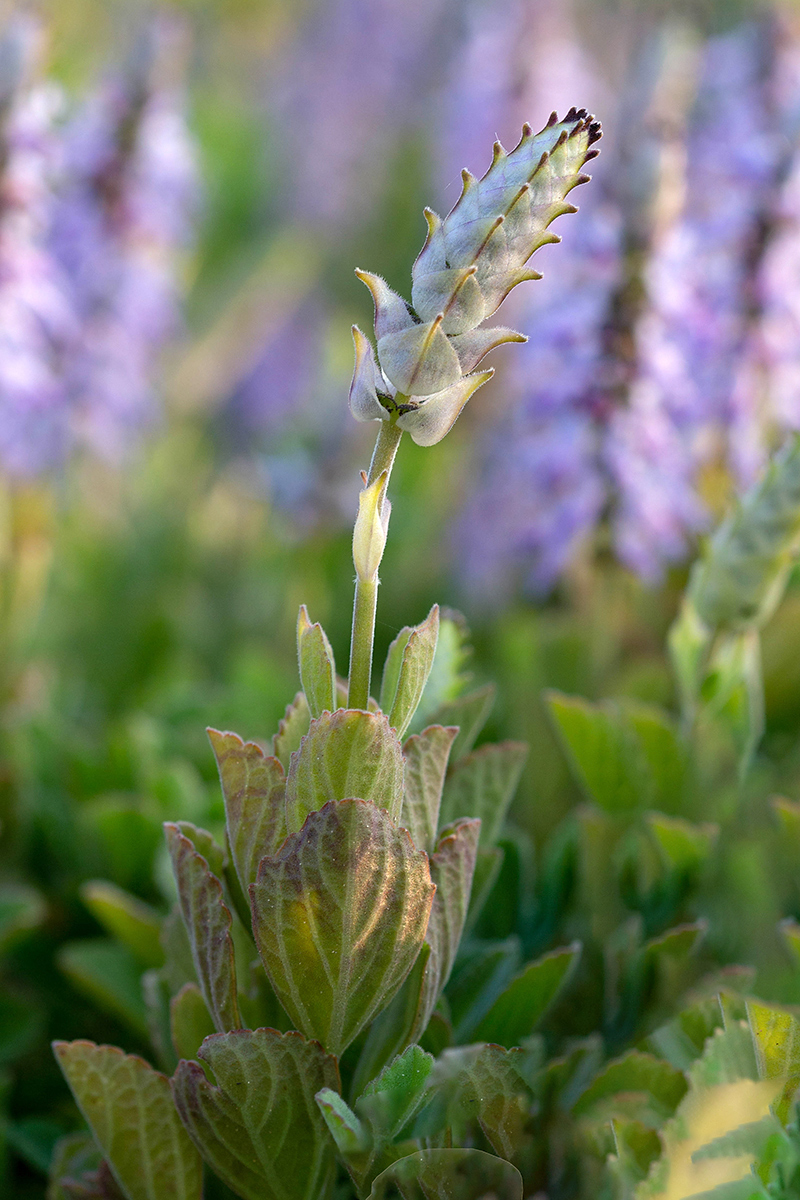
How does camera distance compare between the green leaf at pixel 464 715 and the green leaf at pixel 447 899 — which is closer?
the green leaf at pixel 447 899

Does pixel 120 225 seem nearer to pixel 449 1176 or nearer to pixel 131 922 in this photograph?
pixel 131 922

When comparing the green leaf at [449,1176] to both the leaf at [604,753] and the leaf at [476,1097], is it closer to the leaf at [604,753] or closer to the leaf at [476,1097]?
the leaf at [476,1097]

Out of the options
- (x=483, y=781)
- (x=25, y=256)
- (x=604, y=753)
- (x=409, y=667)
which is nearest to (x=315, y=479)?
(x=25, y=256)

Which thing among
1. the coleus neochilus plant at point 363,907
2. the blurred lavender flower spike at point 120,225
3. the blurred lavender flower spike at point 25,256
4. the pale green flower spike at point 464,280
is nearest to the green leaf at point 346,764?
the coleus neochilus plant at point 363,907

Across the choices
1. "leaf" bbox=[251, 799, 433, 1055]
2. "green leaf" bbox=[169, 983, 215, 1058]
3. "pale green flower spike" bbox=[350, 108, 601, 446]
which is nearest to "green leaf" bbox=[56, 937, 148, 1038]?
"green leaf" bbox=[169, 983, 215, 1058]

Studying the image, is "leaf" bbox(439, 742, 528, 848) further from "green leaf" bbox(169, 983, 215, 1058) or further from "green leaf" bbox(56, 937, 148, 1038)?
"green leaf" bbox(56, 937, 148, 1038)

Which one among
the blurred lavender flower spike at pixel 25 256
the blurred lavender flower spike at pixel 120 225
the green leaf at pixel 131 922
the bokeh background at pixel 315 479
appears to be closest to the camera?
the green leaf at pixel 131 922

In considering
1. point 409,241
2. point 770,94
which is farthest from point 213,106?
point 770,94
